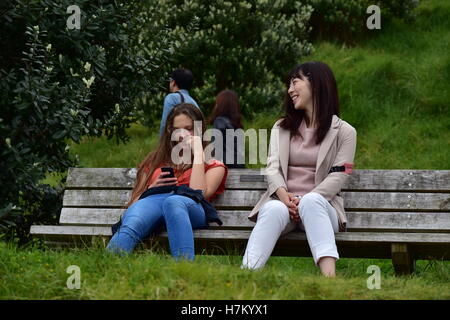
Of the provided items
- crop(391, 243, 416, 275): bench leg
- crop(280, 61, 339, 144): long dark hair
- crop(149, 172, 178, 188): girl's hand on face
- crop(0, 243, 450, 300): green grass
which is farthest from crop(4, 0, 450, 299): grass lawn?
crop(280, 61, 339, 144): long dark hair

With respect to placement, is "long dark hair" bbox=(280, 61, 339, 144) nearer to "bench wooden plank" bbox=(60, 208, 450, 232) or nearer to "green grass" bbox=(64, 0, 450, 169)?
"bench wooden plank" bbox=(60, 208, 450, 232)

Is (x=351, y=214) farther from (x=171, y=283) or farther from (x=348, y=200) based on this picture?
(x=171, y=283)

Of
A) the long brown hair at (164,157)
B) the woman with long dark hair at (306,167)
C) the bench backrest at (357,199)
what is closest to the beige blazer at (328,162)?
the woman with long dark hair at (306,167)

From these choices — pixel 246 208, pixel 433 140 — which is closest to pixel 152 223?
pixel 246 208

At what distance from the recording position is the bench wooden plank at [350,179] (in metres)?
5.64

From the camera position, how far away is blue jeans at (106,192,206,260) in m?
5.09

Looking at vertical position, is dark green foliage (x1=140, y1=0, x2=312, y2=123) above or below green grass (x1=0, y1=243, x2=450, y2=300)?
above

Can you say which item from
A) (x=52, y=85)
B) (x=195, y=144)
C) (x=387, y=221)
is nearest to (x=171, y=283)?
(x=195, y=144)

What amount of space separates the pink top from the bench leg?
0.74 meters

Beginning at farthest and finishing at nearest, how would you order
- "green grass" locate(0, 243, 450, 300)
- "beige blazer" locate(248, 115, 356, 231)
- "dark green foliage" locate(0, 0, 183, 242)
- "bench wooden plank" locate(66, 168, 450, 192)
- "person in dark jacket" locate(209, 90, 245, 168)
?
1. "person in dark jacket" locate(209, 90, 245, 168)
2. "dark green foliage" locate(0, 0, 183, 242)
3. "bench wooden plank" locate(66, 168, 450, 192)
4. "beige blazer" locate(248, 115, 356, 231)
5. "green grass" locate(0, 243, 450, 300)

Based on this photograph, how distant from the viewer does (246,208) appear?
588 cm
